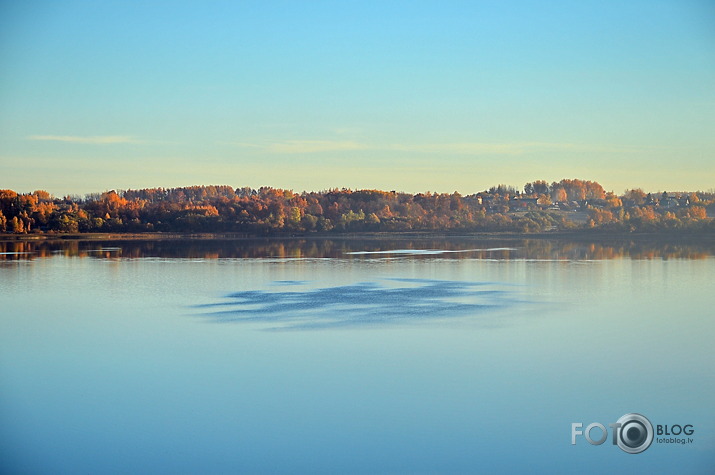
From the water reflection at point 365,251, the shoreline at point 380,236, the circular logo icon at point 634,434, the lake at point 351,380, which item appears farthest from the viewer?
the shoreline at point 380,236

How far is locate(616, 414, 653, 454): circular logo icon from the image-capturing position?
6.93 m

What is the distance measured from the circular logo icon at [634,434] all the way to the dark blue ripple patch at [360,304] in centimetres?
558

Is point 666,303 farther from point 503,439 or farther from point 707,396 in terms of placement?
point 503,439

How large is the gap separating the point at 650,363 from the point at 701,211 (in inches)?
2384

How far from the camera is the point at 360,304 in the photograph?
1466 centimetres

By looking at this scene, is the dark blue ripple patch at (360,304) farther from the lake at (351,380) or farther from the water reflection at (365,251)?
the water reflection at (365,251)

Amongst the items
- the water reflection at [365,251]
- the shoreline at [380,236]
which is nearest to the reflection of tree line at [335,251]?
the water reflection at [365,251]

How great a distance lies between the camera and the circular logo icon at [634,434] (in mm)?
6926

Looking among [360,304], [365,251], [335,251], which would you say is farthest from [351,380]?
[335,251]

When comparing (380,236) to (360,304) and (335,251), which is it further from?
(360,304)

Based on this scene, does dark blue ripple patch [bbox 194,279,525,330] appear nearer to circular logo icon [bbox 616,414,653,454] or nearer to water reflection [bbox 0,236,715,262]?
circular logo icon [bbox 616,414,653,454]

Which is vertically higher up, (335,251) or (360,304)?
(335,251)

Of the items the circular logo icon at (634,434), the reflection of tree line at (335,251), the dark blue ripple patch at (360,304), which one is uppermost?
the reflection of tree line at (335,251)

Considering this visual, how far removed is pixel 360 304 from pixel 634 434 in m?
8.10
